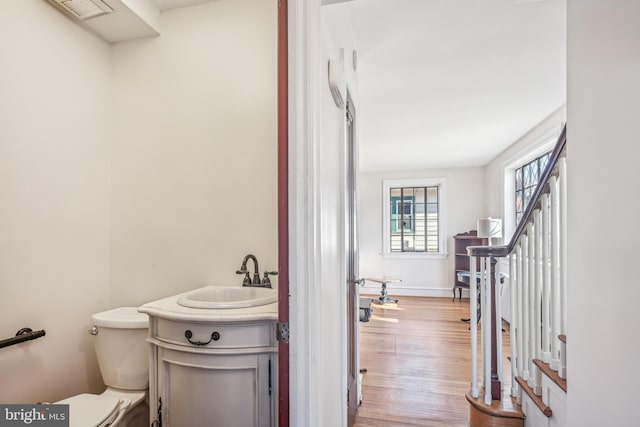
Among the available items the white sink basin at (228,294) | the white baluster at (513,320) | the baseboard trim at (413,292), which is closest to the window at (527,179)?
the baseboard trim at (413,292)

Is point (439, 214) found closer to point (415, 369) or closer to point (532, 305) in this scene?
point (415, 369)

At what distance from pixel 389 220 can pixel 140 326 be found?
5.32 metres

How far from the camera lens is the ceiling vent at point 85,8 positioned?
163cm

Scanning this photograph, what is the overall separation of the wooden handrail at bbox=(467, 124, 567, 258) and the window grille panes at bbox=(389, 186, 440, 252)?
432 cm

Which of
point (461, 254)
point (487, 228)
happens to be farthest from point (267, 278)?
point (461, 254)

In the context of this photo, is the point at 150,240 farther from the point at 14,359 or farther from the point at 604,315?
the point at 604,315

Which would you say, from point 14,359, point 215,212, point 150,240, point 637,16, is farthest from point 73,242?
point 637,16

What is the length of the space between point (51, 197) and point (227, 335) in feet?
4.04

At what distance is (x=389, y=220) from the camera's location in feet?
20.9

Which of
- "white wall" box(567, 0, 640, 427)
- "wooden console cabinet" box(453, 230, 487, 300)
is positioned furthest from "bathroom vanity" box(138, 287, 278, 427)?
"wooden console cabinet" box(453, 230, 487, 300)

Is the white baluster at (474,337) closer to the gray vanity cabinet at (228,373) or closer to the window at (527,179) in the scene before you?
the gray vanity cabinet at (228,373)

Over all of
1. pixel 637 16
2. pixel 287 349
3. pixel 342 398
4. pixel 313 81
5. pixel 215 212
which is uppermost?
pixel 637 16

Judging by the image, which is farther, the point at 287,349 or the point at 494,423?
the point at 494,423

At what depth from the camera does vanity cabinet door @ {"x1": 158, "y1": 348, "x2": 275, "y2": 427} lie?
1.21m
